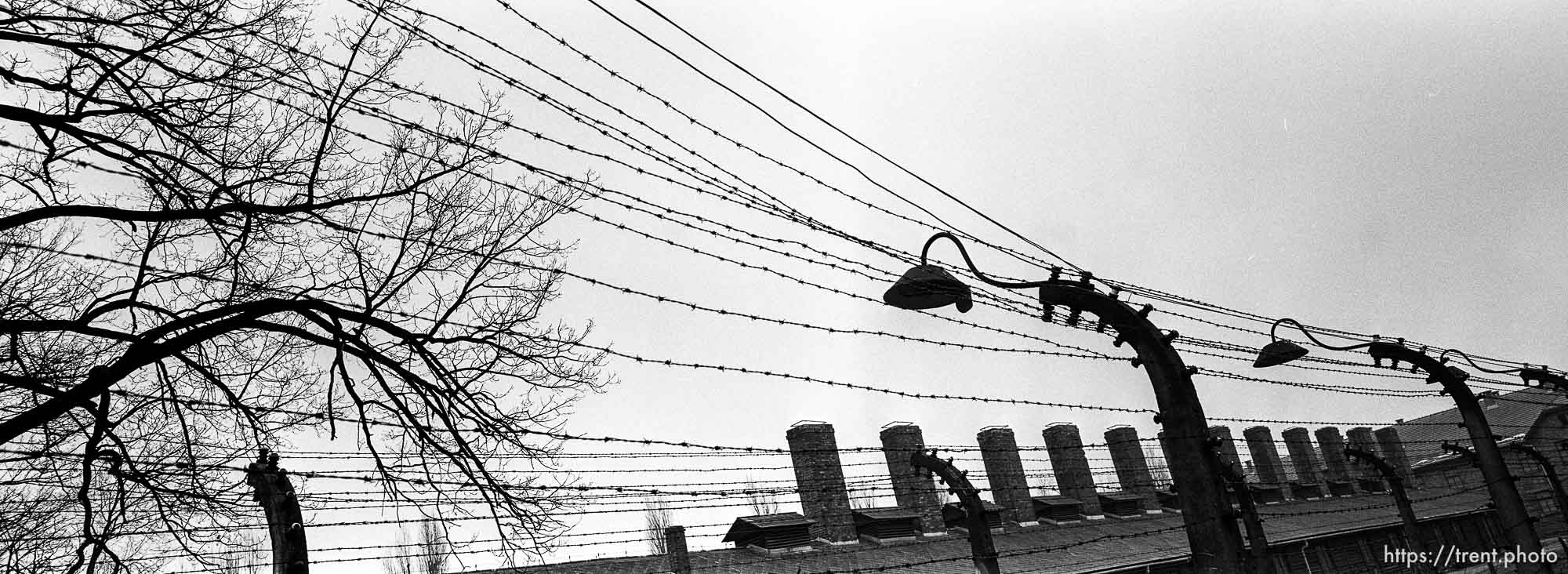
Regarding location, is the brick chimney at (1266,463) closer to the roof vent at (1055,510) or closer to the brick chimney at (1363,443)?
the brick chimney at (1363,443)

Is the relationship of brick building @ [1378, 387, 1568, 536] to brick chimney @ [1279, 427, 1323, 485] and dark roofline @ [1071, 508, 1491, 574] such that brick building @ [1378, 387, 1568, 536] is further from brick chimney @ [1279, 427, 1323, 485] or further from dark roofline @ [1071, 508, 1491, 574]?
dark roofline @ [1071, 508, 1491, 574]

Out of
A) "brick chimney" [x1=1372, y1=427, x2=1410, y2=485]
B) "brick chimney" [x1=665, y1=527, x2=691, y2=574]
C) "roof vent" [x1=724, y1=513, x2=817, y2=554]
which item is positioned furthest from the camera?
"brick chimney" [x1=1372, y1=427, x2=1410, y2=485]

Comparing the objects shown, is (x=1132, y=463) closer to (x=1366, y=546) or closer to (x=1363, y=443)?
(x=1366, y=546)

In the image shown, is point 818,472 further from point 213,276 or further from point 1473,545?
point 1473,545

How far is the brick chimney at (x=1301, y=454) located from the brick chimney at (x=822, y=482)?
24019mm

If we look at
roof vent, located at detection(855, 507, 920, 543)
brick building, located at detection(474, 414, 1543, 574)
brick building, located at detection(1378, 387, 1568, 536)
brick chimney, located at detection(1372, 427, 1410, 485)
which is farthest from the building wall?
brick chimney, located at detection(1372, 427, 1410, 485)

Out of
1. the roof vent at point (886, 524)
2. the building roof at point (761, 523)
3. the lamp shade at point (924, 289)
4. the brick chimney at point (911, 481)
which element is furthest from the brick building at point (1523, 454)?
the lamp shade at point (924, 289)

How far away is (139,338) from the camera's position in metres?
5.59

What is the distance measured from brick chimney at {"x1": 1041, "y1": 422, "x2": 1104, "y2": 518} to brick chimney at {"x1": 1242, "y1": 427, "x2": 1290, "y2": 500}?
10.4m

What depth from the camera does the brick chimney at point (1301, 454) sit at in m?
36.5

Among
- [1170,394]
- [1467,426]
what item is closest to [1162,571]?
[1467,426]

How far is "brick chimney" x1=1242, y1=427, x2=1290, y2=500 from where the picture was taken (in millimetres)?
34156

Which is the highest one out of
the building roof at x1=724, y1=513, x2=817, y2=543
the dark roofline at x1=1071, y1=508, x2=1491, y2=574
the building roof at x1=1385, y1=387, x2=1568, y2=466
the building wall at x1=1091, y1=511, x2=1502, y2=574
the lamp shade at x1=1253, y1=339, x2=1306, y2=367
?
the lamp shade at x1=1253, y1=339, x2=1306, y2=367

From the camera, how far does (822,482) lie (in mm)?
20047
